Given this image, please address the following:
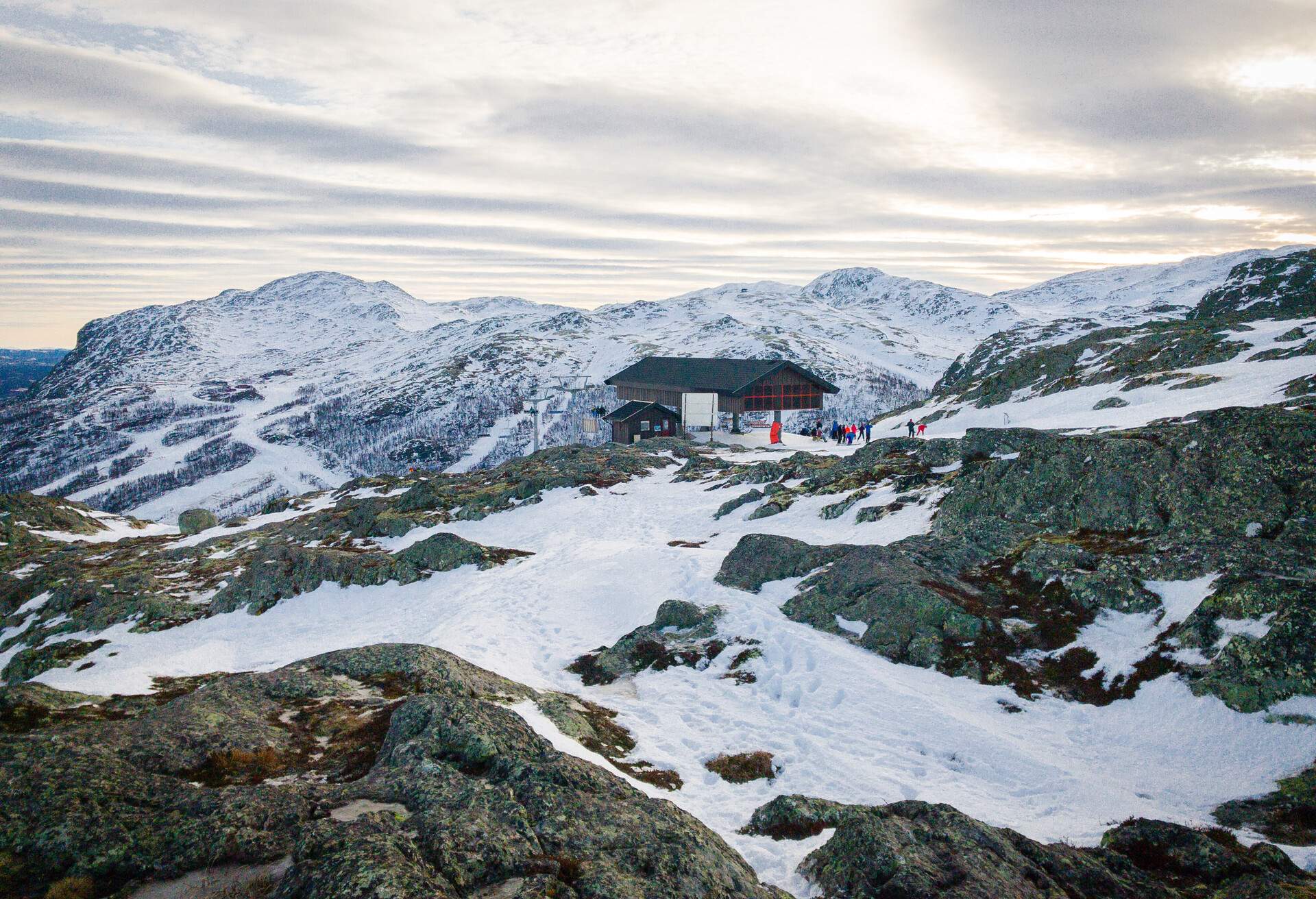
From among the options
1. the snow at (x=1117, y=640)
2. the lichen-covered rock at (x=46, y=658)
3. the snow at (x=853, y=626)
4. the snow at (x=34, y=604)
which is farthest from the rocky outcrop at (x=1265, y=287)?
the snow at (x=34, y=604)

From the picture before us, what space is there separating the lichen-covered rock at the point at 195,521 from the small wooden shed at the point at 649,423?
146 ft

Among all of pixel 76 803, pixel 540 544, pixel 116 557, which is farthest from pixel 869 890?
pixel 116 557

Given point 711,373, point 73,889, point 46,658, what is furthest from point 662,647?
point 711,373

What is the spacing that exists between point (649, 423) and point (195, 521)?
49.8 m

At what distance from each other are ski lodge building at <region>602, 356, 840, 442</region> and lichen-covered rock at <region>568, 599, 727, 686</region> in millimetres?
50804

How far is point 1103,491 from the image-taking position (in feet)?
67.8

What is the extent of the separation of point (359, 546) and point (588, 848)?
34.9 meters

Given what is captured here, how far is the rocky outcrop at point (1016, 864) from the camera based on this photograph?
698 cm

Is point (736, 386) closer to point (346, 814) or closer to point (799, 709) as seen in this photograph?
point (799, 709)

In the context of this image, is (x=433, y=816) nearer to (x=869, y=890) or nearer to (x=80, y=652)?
(x=869, y=890)

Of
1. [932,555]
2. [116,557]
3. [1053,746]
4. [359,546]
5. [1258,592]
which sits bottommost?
[116,557]

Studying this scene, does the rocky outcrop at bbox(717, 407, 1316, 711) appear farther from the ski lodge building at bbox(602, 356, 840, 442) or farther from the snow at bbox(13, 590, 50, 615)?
the ski lodge building at bbox(602, 356, 840, 442)

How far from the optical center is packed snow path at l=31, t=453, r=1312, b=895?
1077 centimetres

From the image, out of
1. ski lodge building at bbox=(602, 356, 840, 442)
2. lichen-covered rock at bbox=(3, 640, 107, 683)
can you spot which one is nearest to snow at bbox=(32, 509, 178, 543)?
lichen-covered rock at bbox=(3, 640, 107, 683)
